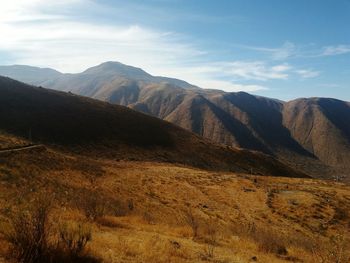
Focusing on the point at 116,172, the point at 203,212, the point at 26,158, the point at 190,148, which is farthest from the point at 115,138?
the point at 203,212

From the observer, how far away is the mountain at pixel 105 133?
196 ft

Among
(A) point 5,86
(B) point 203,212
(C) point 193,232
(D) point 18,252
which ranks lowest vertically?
(B) point 203,212

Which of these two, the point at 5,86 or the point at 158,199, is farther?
the point at 5,86

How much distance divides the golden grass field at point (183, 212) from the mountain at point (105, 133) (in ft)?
61.3

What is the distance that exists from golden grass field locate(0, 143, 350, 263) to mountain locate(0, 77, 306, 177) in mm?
18695

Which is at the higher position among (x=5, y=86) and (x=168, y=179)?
(x=5, y=86)

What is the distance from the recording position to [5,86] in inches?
3145

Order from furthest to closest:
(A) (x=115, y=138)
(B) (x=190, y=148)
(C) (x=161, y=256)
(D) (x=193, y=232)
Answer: (B) (x=190, y=148)
(A) (x=115, y=138)
(D) (x=193, y=232)
(C) (x=161, y=256)

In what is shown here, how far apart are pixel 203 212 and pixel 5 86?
67027 millimetres

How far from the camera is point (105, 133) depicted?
6838 cm

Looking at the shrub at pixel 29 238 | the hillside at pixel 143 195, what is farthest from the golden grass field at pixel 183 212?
the shrub at pixel 29 238

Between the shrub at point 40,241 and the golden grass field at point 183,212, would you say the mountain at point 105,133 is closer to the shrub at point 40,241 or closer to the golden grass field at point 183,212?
the golden grass field at point 183,212

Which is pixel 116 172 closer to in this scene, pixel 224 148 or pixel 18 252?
pixel 18 252

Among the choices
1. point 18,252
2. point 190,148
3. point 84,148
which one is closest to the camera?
point 18,252
